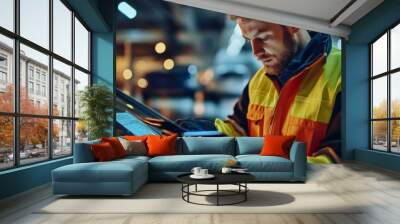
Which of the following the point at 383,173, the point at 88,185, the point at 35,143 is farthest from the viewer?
the point at 383,173

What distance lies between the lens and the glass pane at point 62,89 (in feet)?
21.7

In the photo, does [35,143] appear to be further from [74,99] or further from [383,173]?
[383,173]

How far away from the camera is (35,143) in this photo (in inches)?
230

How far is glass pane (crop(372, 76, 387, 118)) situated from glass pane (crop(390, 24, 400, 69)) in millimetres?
479

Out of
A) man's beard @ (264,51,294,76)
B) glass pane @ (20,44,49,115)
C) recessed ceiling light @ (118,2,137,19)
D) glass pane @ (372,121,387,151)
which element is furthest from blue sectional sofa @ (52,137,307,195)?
recessed ceiling light @ (118,2,137,19)

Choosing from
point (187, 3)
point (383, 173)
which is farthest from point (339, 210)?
point (187, 3)

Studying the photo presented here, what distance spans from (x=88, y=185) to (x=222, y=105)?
4.85 metres

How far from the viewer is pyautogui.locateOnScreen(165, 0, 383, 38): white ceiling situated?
7688 mm

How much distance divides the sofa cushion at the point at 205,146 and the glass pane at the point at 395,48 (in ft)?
12.6

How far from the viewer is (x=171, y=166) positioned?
5.89 m

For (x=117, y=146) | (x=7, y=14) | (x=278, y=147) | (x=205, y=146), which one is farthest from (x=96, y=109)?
(x=278, y=147)

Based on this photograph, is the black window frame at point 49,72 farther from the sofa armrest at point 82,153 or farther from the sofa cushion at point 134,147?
the sofa cushion at point 134,147

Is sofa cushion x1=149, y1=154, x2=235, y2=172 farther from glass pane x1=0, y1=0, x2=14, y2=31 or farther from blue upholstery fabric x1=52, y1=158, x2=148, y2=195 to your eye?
glass pane x1=0, y1=0, x2=14, y2=31

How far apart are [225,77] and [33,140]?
4.75 metres
